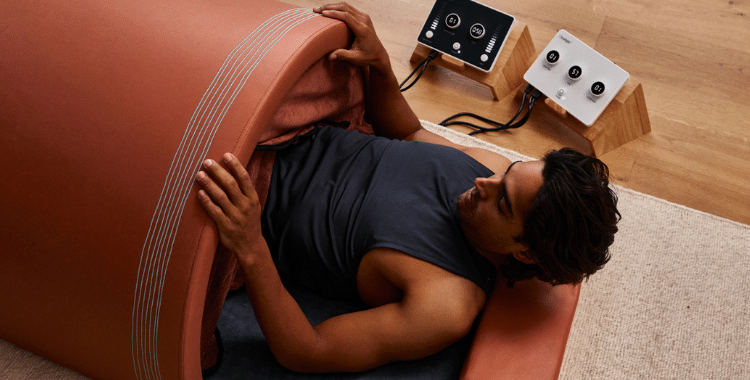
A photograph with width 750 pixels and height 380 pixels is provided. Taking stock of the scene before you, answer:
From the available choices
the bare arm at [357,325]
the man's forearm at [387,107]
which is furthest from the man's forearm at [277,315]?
the man's forearm at [387,107]

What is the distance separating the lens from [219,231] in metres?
0.80

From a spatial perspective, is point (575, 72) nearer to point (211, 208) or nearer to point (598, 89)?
point (598, 89)

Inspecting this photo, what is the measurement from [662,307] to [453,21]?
1011 mm

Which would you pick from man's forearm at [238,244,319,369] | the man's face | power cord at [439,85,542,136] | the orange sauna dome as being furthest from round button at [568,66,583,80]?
man's forearm at [238,244,319,369]

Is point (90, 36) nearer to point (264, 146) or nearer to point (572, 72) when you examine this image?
Result: point (264, 146)

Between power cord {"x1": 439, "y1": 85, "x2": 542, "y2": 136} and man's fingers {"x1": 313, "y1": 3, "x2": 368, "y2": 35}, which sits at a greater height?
man's fingers {"x1": 313, "y1": 3, "x2": 368, "y2": 35}

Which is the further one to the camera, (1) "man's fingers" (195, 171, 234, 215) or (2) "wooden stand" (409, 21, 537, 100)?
(2) "wooden stand" (409, 21, 537, 100)

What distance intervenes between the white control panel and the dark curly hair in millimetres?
701

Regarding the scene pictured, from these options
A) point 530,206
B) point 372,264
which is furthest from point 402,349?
point 530,206

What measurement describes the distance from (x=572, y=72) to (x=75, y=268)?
139cm

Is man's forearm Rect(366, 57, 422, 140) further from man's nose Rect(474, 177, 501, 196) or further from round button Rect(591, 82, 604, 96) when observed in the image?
round button Rect(591, 82, 604, 96)

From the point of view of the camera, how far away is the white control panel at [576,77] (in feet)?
5.04

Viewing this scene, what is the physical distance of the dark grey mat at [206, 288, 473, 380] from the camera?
3.24ft

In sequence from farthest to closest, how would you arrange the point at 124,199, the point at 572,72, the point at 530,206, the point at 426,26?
1. the point at 426,26
2. the point at 572,72
3. the point at 530,206
4. the point at 124,199
